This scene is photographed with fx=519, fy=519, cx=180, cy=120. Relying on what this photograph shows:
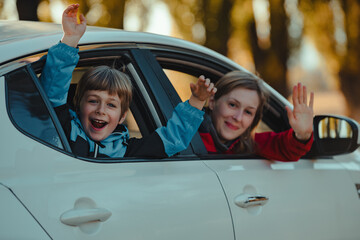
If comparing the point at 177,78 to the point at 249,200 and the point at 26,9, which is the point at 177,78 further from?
the point at 26,9

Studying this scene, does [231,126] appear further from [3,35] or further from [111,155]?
[3,35]

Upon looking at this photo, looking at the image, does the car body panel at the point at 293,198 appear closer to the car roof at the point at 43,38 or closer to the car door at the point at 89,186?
the car door at the point at 89,186

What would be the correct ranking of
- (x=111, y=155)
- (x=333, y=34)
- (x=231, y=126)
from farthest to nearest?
(x=333, y=34) < (x=231, y=126) < (x=111, y=155)

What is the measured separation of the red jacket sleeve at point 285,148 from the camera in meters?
2.59

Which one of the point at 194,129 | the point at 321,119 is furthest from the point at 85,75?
the point at 321,119

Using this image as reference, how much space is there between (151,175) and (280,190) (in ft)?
2.52

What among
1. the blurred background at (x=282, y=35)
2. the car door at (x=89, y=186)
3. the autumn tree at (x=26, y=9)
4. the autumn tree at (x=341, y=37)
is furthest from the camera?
the autumn tree at (x=341, y=37)

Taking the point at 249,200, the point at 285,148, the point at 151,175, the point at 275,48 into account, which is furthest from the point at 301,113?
the point at 275,48

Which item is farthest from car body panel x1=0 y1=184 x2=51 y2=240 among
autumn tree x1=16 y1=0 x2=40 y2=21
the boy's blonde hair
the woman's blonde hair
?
autumn tree x1=16 y1=0 x2=40 y2=21

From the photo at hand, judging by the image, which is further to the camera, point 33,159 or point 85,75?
point 85,75

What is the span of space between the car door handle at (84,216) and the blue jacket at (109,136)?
342mm

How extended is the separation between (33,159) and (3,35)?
0.57 metres

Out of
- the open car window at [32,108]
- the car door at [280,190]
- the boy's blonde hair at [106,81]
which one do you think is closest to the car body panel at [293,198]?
the car door at [280,190]

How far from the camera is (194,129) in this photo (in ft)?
7.61
